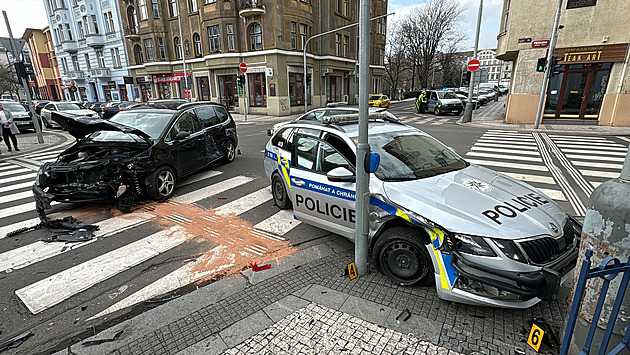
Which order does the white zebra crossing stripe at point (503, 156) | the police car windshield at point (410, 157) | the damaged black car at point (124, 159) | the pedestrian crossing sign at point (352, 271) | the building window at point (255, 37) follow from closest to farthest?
1. the pedestrian crossing sign at point (352, 271)
2. the police car windshield at point (410, 157)
3. the damaged black car at point (124, 159)
4. the white zebra crossing stripe at point (503, 156)
5. the building window at point (255, 37)

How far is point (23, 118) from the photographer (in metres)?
17.4

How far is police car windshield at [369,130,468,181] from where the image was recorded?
3752mm

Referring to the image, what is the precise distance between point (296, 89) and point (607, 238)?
1137 inches

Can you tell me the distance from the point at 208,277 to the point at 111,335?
1.11 m

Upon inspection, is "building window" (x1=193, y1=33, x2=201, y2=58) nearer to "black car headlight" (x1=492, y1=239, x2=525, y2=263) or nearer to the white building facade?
the white building facade

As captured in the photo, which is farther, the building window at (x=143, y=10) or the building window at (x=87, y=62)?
the building window at (x=87, y=62)

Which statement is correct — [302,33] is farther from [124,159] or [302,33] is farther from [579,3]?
[124,159]

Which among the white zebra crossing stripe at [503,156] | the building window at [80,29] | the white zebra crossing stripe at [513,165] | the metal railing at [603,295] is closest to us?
the metal railing at [603,295]

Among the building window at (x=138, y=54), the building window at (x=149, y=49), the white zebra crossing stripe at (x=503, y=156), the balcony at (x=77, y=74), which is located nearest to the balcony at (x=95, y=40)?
the balcony at (x=77, y=74)

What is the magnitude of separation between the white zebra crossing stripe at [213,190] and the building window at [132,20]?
3626 centimetres

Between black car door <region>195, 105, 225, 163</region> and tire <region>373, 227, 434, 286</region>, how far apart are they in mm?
5968

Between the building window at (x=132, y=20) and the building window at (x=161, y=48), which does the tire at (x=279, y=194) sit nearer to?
the building window at (x=161, y=48)

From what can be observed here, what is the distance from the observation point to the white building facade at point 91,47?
3759 centimetres

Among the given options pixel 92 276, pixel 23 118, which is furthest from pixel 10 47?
pixel 92 276
